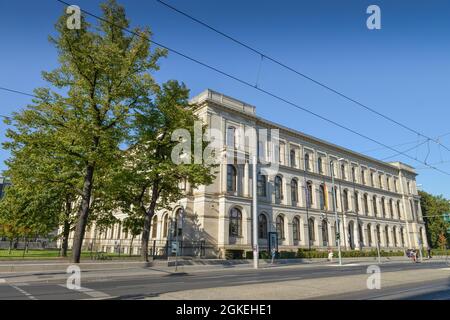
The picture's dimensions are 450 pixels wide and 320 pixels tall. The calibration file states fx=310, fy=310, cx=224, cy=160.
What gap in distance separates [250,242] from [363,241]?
24.8 meters

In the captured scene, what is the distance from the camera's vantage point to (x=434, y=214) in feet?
233

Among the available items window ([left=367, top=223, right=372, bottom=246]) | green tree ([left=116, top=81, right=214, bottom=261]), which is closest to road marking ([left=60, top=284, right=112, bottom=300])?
green tree ([left=116, top=81, right=214, bottom=261])

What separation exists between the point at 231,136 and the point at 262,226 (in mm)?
11177

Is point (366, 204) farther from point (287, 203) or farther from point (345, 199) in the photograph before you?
point (287, 203)

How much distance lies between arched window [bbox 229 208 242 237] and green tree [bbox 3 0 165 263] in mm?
15939

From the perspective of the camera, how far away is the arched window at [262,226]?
36075 mm

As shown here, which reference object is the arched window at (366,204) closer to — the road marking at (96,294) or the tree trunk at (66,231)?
the tree trunk at (66,231)

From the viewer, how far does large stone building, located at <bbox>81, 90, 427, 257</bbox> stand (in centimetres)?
3234

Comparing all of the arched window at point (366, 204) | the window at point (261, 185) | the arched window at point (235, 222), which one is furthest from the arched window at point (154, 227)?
the arched window at point (366, 204)

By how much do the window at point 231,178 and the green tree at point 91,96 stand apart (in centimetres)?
1554

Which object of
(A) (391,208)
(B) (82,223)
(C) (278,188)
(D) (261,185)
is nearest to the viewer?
(B) (82,223)

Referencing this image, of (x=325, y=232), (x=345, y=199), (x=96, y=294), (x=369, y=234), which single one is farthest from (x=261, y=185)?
(x=96, y=294)
